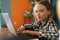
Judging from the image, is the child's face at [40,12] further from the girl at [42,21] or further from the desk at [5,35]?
the desk at [5,35]

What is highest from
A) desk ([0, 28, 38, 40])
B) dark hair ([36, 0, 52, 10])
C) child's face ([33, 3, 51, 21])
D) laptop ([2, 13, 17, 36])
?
dark hair ([36, 0, 52, 10])

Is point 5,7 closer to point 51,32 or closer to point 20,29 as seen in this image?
point 20,29

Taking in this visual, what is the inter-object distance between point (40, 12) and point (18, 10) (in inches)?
4.8

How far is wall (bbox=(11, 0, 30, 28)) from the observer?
99 centimetres

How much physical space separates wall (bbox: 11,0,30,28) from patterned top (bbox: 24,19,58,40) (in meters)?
0.04

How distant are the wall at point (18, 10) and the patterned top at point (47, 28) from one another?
4 centimetres

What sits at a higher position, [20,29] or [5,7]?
[5,7]

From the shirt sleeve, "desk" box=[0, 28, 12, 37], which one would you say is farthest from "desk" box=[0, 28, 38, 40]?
the shirt sleeve

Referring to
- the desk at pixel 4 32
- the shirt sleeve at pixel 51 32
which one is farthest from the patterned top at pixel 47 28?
the desk at pixel 4 32

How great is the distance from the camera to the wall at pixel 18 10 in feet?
3.24

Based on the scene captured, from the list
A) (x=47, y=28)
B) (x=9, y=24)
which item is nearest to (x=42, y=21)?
(x=47, y=28)

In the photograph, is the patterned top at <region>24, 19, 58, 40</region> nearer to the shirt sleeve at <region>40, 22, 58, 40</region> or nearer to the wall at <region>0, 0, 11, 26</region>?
the shirt sleeve at <region>40, 22, 58, 40</region>

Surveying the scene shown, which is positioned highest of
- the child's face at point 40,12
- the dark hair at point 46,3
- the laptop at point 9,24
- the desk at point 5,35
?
the dark hair at point 46,3

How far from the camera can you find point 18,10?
3.28 ft
